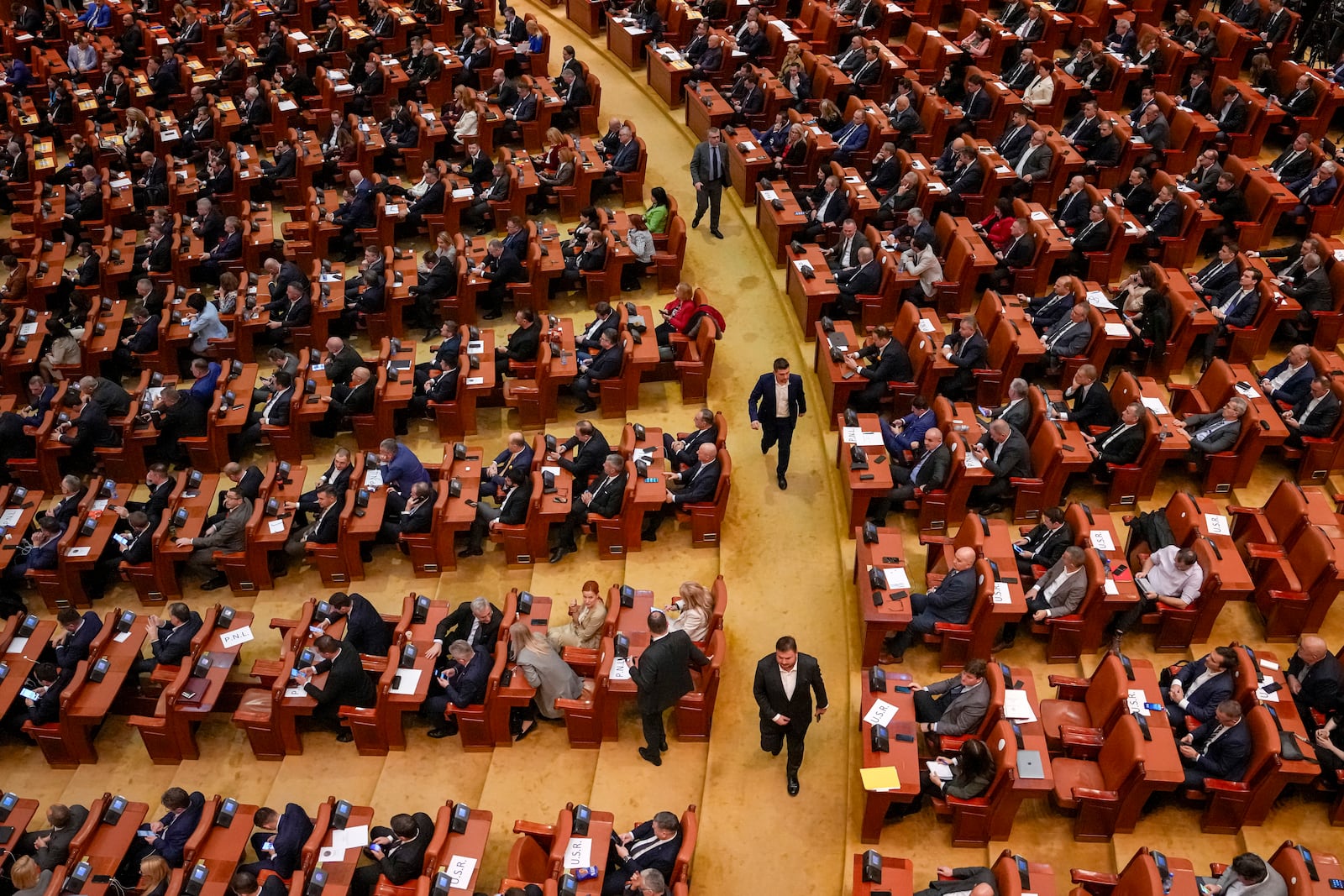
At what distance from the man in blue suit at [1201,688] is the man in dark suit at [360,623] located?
14.6 ft

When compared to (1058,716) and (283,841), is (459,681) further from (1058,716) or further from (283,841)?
(1058,716)

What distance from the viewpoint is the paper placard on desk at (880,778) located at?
564 centimetres

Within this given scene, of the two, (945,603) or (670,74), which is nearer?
(945,603)

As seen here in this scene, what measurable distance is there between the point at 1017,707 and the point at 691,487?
254 centimetres

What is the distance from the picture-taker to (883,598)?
21.7ft

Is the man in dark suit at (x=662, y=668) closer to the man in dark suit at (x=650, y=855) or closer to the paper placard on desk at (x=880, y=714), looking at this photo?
the man in dark suit at (x=650, y=855)

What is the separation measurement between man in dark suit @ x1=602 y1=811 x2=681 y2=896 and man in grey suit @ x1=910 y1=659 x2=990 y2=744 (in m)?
1.44

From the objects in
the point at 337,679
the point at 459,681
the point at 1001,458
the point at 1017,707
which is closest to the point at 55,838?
the point at 337,679

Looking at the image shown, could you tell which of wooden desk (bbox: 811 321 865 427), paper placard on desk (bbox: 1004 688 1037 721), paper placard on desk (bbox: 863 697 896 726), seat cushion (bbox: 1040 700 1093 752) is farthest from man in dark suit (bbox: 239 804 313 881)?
wooden desk (bbox: 811 321 865 427)

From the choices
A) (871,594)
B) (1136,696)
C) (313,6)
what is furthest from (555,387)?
(313,6)

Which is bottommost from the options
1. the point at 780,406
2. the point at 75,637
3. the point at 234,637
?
the point at 75,637

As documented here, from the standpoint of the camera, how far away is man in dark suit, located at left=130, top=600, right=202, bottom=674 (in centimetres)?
711

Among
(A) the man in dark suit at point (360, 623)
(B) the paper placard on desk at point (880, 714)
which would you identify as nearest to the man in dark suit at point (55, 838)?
(A) the man in dark suit at point (360, 623)

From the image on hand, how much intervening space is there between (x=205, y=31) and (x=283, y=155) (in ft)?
12.3
